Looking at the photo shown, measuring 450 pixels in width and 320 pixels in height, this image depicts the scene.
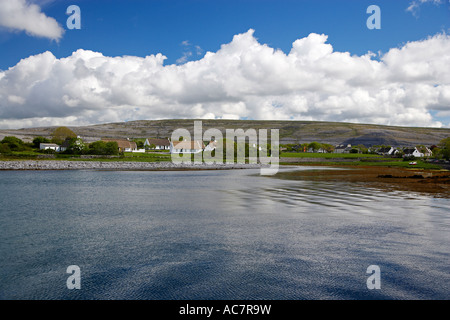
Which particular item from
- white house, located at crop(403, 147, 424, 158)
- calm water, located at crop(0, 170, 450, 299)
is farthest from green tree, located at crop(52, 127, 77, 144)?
white house, located at crop(403, 147, 424, 158)

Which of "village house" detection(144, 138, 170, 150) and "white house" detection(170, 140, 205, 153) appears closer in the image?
"white house" detection(170, 140, 205, 153)

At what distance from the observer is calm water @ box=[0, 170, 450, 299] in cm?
1048

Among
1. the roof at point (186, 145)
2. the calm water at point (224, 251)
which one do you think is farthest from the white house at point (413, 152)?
the calm water at point (224, 251)

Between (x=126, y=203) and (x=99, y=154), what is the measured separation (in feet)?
246

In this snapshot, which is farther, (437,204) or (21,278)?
(437,204)

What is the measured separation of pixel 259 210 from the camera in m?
24.3

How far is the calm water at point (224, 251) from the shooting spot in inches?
413

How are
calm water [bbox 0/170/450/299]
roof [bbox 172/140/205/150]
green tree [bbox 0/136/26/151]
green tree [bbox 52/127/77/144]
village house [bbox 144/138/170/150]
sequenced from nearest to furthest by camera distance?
calm water [bbox 0/170/450/299]
green tree [bbox 0/136/26/151]
green tree [bbox 52/127/77/144]
roof [bbox 172/140/205/150]
village house [bbox 144/138/170/150]

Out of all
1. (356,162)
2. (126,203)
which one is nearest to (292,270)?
(126,203)

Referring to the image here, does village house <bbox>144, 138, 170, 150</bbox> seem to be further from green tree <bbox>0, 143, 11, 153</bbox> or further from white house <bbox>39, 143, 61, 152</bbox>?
green tree <bbox>0, 143, 11, 153</bbox>

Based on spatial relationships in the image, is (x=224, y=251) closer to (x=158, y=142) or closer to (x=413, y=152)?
(x=158, y=142)

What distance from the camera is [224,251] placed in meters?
14.2

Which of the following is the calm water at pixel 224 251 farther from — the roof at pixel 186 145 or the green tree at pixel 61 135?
the roof at pixel 186 145
